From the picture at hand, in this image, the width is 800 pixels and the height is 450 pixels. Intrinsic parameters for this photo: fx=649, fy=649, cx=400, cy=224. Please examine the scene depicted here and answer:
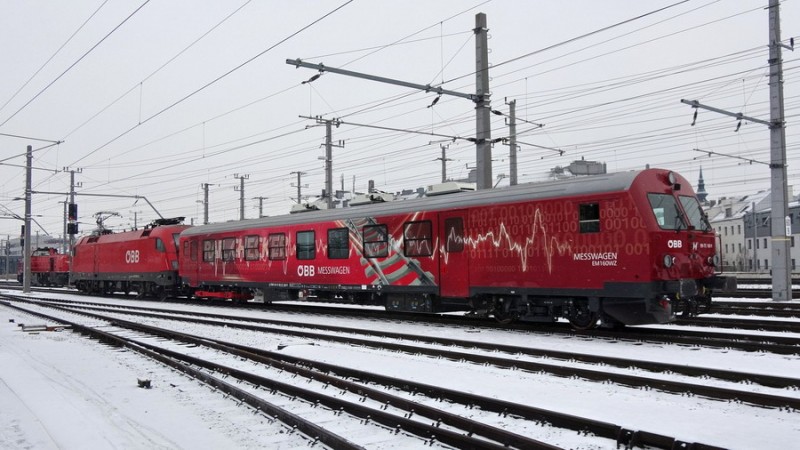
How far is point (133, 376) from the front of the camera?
9.55 m

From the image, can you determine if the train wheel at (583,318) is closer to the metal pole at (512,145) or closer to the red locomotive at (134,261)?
the metal pole at (512,145)

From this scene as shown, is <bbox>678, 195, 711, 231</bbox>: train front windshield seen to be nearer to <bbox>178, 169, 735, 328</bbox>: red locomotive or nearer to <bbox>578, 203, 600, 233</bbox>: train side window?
<bbox>178, 169, 735, 328</bbox>: red locomotive

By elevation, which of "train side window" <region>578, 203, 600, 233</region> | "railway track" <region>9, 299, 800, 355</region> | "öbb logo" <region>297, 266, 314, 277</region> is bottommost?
"railway track" <region>9, 299, 800, 355</region>

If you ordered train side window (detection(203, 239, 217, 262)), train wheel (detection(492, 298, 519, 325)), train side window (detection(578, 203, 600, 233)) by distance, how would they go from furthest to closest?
train side window (detection(203, 239, 217, 262))
train wheel (detection(492, 298, 519, 325))
train side window (detection(578, 203, 600, 233))

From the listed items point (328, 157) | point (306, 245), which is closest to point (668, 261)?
point (306, 245)

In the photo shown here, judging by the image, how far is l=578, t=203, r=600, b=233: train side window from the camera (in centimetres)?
1245

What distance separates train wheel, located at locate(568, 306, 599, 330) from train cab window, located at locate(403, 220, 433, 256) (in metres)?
4.11

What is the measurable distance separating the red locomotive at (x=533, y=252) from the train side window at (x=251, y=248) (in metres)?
2.67

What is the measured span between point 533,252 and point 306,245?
870cm

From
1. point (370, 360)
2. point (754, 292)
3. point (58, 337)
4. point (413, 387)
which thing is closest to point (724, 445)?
point (413, 387)

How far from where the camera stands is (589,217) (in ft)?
41.2

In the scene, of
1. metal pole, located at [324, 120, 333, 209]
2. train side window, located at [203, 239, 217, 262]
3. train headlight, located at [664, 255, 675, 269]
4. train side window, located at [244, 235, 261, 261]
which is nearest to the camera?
train headlight, located at [664, 255, 675, 269]

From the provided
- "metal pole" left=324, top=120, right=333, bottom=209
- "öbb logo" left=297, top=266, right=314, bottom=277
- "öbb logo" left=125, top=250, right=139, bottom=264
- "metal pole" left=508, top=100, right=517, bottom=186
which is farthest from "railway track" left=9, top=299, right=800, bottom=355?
"metal pole" left=324, top=120, right=333, bottom=209

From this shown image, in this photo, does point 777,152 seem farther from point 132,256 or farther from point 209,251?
point 132,256
